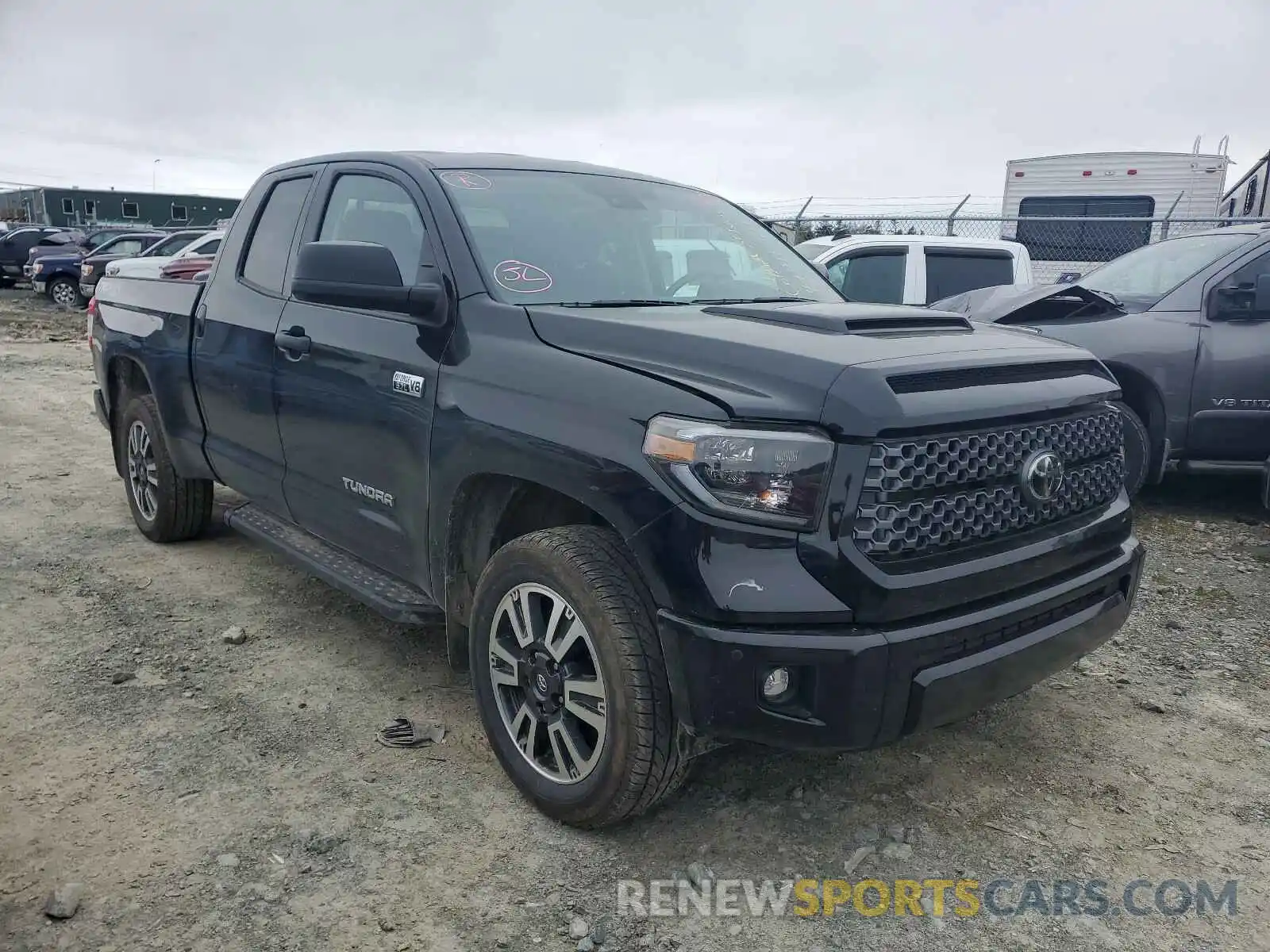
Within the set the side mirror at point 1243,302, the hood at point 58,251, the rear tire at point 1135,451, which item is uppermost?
the hood at point 58,251

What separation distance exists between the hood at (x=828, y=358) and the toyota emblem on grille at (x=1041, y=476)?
0.13m

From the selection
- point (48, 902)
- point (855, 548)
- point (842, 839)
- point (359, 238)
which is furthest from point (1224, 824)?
point (359, 238)

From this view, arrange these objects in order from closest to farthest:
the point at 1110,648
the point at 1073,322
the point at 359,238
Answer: the point at 359,238 → the point at 1110,648 → the point at 1073,322

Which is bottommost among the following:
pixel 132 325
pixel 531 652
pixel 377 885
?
pixel 377 885

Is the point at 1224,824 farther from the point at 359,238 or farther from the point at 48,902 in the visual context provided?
the point at 359,238

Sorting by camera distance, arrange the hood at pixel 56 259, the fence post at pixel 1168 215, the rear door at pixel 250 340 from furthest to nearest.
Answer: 1. the hood at pixel 56 259
2. the fence post at pixel 1168 215
3. the rear door at pixel 250 340

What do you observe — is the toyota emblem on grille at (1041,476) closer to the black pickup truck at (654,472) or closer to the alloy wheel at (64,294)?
the black pickup truck at (654,472)

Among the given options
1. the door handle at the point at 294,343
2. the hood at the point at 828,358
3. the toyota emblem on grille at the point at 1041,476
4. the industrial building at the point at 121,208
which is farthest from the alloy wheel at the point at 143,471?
the industrial building at the point at 121,208

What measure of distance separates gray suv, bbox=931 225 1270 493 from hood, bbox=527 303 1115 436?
3197 millimetres

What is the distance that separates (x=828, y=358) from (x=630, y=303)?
3.17ft

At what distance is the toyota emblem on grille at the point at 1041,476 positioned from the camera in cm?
253

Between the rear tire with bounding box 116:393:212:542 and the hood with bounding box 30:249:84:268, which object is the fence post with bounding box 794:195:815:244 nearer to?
the rear tire with bounding box 116:393:212:542

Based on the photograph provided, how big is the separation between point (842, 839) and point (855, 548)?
98 cm

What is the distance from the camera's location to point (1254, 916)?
2426 millimetres
